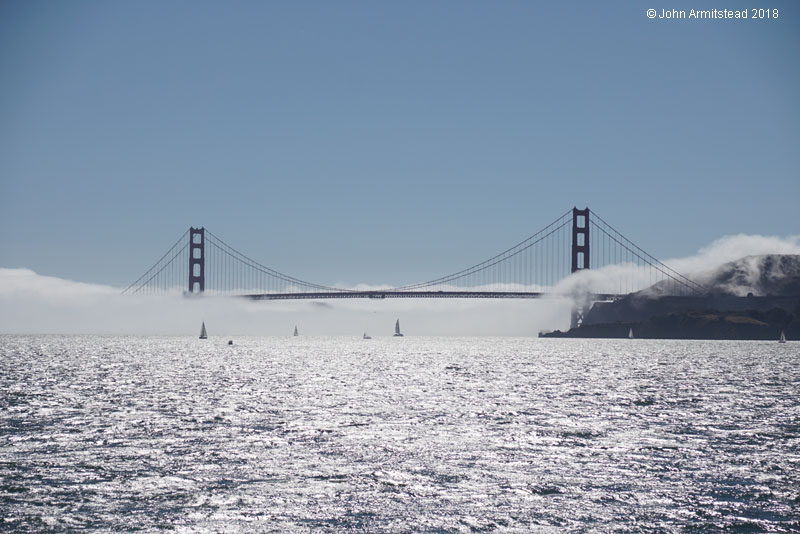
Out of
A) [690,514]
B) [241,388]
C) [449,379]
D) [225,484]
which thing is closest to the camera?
[690,514]

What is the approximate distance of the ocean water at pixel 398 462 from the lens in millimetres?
20094

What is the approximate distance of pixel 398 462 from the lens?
27406 millimetres

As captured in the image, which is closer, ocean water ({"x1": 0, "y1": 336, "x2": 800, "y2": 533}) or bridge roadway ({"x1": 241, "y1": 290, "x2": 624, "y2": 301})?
ocean water ({"x1": 0, "y1": 336, "x2": 800, "y2": 533})

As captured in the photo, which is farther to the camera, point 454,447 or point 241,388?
point 241,388


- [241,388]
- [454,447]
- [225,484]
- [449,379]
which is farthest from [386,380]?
[225,484]

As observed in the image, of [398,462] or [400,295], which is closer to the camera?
[398,462]

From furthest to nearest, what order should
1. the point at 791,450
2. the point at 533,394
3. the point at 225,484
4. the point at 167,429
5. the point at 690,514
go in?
the point at 533,394
the point at 167,429
the point at 791,450
the point at 225,484
the point at 690,514

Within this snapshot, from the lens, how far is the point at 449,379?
7194 centimetres

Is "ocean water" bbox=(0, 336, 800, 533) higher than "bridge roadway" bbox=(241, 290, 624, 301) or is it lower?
lower

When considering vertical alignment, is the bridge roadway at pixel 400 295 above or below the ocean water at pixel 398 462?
above

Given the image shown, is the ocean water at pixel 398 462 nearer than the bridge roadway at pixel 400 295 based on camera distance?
Yes

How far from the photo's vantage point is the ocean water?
2009cm

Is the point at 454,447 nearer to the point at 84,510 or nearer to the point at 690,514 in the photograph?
the point at 690,514

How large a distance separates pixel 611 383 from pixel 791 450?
1471 inches
